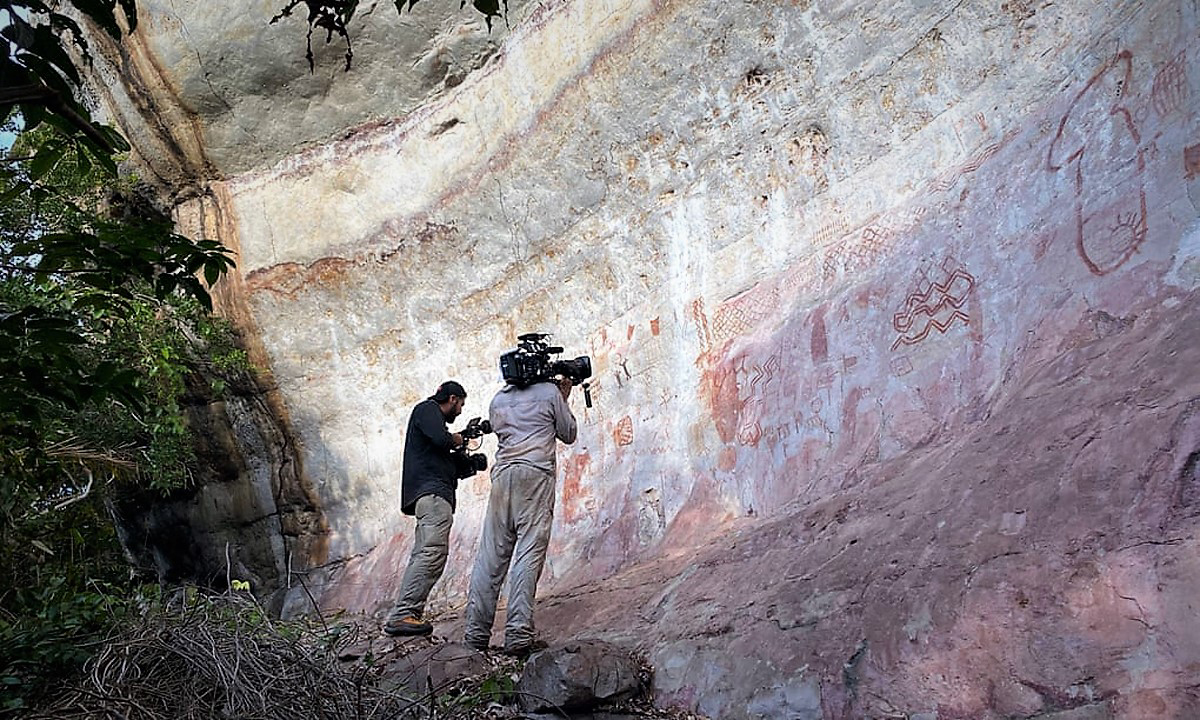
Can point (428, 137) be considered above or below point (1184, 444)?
above

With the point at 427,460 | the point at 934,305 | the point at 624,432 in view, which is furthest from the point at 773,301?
the point at 427,460

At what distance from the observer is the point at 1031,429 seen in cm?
408

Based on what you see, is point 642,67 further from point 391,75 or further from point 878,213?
point 391,75

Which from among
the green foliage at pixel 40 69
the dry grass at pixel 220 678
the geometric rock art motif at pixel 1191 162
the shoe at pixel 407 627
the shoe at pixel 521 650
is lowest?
the dry grass at pixel 220 678

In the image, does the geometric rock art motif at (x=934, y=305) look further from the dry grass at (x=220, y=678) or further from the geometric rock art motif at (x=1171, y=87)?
the dry grass at (x=220, y=678)

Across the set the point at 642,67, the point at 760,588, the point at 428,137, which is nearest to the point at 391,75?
the point at 428,137

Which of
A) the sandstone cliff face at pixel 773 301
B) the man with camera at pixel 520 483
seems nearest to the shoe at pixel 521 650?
the man with camera at pixel 520 483

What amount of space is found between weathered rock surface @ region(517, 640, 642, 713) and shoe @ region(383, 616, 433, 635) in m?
1.74

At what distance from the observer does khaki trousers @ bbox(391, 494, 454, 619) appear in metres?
6.06

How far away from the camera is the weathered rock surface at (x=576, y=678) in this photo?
4129mm

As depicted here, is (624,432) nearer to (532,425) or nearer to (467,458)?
(467,458)

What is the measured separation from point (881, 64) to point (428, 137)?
4.47 m

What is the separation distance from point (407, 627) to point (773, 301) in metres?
2.90

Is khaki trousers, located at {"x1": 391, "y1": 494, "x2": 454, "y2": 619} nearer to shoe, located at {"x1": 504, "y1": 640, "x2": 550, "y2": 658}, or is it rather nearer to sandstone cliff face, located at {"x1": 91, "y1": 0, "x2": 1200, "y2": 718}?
sandstone cliff face, located at {"x1": 91, "y1": 0, "x2": 1200, "y2": 718}
